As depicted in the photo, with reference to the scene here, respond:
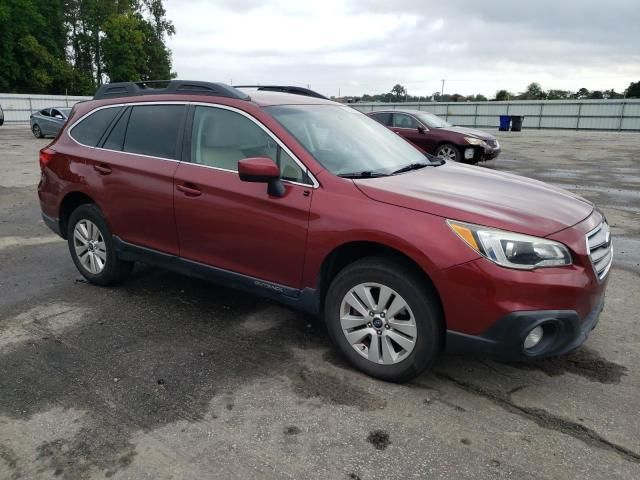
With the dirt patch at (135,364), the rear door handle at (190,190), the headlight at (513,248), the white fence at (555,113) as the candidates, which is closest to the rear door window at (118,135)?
the rear door handle at (190,190)

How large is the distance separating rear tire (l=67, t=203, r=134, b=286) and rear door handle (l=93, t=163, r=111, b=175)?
1.13ft

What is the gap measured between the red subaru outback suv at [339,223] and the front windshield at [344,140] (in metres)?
0.02

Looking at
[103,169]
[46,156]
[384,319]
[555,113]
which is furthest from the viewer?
[555,113]

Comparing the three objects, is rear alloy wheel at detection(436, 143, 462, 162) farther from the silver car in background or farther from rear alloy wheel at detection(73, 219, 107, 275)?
the silver car in background

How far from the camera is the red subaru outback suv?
289cm

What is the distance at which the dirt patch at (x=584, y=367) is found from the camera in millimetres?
3408

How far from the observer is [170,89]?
4422 mm

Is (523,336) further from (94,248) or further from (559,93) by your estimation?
(559,93)

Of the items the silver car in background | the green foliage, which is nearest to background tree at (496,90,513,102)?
the green foliage

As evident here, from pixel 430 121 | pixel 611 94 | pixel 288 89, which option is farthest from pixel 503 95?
pixel 288 89

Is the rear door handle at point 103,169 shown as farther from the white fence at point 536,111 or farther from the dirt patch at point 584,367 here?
the white fence at point 536,111

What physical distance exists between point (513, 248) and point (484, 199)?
0.46 meters

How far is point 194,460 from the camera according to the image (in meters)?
2.60

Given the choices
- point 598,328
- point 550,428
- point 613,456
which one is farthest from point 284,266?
point 598,328
